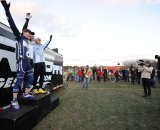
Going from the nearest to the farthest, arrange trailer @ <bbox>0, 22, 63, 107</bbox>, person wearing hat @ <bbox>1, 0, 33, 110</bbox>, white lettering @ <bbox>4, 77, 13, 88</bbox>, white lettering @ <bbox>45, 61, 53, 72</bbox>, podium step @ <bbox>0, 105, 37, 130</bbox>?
podium step @ <bbox>0, 105, 37, 130</bbox>, person wearing hat @ <bbox>1, 0, 33, 110</bbox>, trailer @ <bbox>0, 22, 63, 107</bbox>, white lettering @ <bbox>4, 77, 13, 88</bbox>, white lettering @ <bbox>45, 61, 53, 72</bbox>

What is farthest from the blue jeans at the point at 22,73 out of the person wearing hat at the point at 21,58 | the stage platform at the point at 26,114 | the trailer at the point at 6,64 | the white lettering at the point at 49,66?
the white lettering at the point at 49,66

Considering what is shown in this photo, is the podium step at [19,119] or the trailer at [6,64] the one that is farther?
the trailer at [6,64]

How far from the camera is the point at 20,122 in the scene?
15.3 ft

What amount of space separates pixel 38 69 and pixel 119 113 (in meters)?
3.00

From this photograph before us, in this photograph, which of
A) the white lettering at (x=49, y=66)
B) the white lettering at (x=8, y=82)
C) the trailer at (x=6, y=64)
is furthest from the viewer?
the white lettering at (x=49, y=66)

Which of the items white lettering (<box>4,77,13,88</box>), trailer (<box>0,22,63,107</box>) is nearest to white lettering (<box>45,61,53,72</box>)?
trailer (<box>0,22,63,107</box>)

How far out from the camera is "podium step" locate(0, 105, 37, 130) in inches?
174

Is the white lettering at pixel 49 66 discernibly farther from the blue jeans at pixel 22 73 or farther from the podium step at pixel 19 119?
the podium step at pixel 19 119

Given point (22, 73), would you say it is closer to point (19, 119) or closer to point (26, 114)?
point (26, 114)

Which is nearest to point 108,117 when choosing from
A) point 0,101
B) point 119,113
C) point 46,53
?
point 119,113

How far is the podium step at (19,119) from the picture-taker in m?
4.43

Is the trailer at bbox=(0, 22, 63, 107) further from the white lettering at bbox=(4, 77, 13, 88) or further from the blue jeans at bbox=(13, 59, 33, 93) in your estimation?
the blue jeans at bbox=(13, 59, 33, 93)

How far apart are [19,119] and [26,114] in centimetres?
42

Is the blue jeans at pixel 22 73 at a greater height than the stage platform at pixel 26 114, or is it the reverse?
the blue jeans at pixel 22 73
